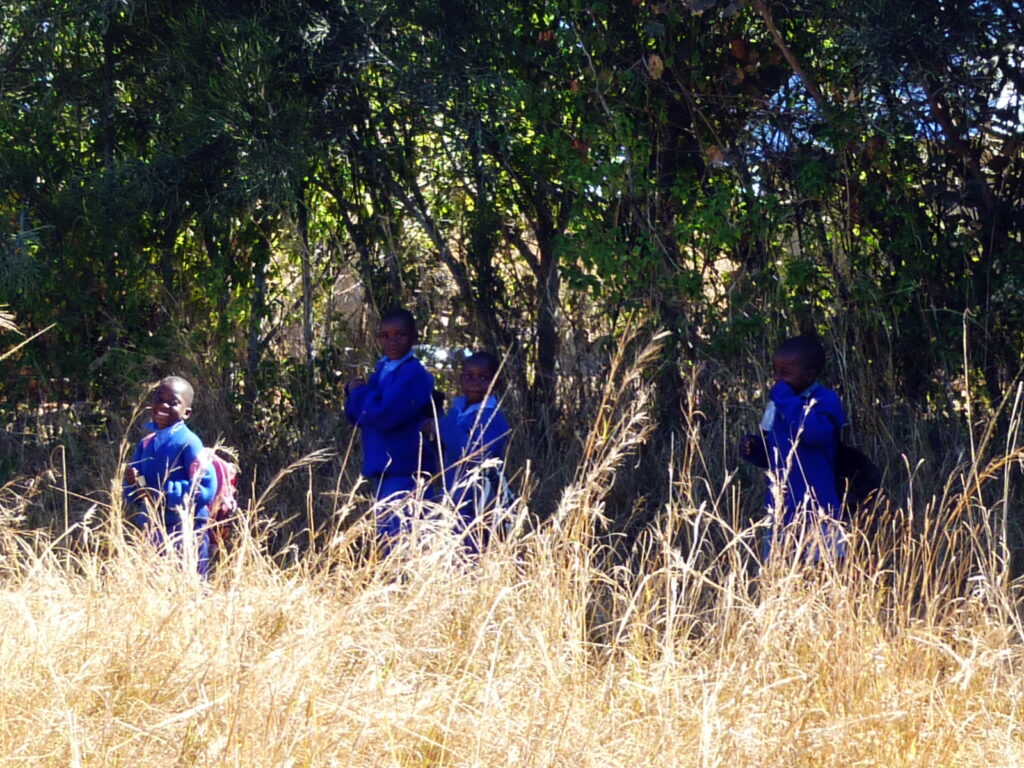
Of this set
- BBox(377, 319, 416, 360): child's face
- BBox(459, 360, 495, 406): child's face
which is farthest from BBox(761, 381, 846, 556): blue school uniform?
BBox(377, 319, 416, 360): child's face

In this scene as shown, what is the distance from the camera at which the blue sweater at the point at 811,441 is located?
4.80 metres

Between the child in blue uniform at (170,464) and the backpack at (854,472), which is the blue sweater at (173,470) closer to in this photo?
the child in blue uniform at (170,464)

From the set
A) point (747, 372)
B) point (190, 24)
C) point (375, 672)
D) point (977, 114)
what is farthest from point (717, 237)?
point (375, 672)

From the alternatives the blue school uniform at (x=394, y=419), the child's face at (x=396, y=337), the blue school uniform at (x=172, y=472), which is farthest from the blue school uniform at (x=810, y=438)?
the blue school uniform at (x=172, y=472)

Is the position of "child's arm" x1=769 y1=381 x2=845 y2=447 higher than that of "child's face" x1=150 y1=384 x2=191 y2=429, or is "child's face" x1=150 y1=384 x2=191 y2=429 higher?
"child's face" x1=150 y1=384 x2=191 y2=429

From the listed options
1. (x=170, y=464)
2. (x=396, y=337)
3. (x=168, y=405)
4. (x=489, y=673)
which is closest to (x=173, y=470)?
(x=170, y=464)

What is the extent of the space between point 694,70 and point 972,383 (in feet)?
7.11

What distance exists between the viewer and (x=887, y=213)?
632 centimetres

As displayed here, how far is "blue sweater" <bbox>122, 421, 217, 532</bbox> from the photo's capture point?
4824 mm

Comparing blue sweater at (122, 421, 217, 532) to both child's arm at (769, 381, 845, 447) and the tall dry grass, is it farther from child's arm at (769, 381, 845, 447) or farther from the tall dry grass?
child's arm at (769, 381, 845, 447)

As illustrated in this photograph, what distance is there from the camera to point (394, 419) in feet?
17.5

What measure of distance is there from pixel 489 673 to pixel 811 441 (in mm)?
2029

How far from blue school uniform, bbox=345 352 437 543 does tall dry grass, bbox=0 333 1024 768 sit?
1399 millimetres

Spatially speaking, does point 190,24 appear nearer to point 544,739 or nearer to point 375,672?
point 375,672
